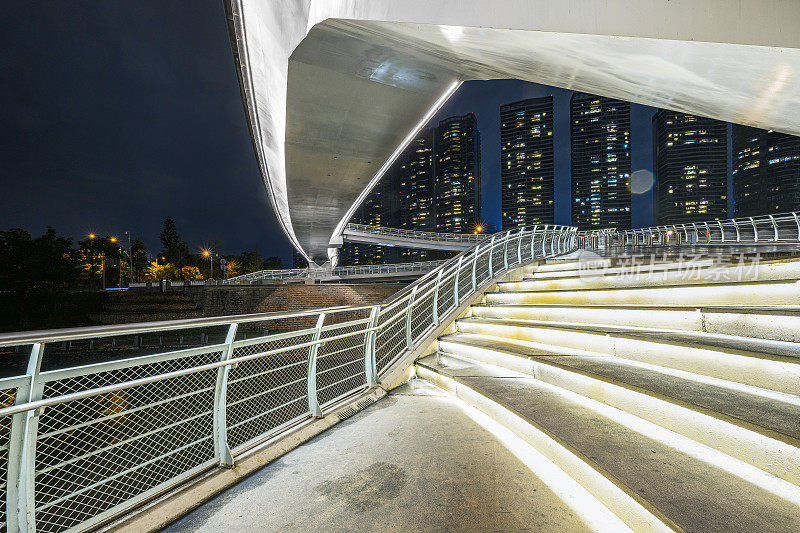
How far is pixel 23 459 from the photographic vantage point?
185 cm

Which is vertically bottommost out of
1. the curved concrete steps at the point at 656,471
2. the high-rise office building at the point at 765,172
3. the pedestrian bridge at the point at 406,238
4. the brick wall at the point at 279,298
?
the brick wall at the point at 279,298

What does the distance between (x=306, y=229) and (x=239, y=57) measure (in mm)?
24160

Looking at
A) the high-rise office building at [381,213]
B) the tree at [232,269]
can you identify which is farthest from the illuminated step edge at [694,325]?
the high-rise office building at [381,213]

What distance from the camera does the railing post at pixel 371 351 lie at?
4582mm

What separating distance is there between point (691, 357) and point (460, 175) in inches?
6051

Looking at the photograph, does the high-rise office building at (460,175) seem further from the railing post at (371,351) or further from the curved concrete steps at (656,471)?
the curved concrete steps at (656,471)

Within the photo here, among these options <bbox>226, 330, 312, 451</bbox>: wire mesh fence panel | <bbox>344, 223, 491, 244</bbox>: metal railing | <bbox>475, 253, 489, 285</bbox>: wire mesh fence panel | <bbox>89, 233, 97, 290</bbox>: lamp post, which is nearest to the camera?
<bbox>226, 330, 312, 451</bbox>: wire mesh fence panel

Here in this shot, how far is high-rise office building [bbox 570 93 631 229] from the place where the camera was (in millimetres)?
135625

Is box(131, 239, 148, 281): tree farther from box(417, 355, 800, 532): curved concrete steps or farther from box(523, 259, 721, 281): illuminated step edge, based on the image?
box(417, 355, 800, 532): curved concrete steps

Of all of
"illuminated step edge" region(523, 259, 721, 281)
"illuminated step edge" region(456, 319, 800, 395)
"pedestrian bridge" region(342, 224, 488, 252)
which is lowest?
"illuminated step edge" region(456, 319, 800, 395)

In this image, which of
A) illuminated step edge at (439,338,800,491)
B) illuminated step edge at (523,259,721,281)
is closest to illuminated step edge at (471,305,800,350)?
illuminated step edge at (439,338,800,491)

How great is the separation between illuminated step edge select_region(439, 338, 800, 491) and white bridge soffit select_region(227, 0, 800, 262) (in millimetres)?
3385

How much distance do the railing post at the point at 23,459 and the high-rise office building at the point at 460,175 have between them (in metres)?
148

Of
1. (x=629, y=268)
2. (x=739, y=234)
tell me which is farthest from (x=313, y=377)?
(x=739, y=234)
